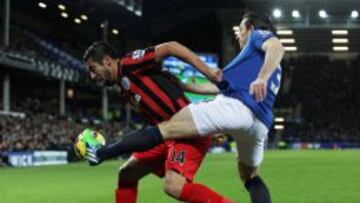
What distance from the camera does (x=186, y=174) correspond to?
18.8 ft

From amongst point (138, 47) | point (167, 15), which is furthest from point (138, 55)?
point (138, 47)

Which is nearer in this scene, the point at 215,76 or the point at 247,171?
the point at 215,76

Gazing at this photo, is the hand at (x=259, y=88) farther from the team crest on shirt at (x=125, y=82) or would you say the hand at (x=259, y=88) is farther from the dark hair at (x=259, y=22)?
the team crest on shirt at (x=125, y=82)

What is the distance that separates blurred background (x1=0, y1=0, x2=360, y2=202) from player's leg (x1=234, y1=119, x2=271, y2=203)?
69.0ft

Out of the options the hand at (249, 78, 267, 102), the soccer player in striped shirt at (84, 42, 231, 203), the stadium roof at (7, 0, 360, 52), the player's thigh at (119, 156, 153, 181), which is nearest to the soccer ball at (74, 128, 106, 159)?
the soccer player in striped shirt at (84, 42, 231, 203)

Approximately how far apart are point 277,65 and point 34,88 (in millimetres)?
48984

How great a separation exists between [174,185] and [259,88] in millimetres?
1125

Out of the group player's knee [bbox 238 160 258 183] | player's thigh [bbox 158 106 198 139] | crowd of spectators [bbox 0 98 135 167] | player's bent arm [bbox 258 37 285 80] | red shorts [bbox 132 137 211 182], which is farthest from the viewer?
crowd of spectators [bbox 0 98 135 167]

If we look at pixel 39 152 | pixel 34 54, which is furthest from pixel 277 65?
pixel 34 54

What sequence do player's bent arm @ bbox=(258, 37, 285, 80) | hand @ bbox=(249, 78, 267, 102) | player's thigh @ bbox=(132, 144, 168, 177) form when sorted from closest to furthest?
1. hand @ bbox=(249, 78, 267, 102)
2. player's bent arm @ bbox=(258, 37, 285, 80)
3. player's thigh @ bbox=(132, 144, 168, 177)

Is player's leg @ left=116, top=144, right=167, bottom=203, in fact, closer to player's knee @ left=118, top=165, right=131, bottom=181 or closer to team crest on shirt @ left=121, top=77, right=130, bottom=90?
player's knee @ left=118, top=165, right=131, bottom=181

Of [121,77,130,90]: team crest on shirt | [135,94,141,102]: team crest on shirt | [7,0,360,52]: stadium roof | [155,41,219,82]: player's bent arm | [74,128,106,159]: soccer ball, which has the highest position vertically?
[7,0,360,52]: stadium roof

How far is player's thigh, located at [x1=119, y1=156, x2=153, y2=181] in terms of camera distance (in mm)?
6805

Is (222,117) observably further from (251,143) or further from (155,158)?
(155,158)
